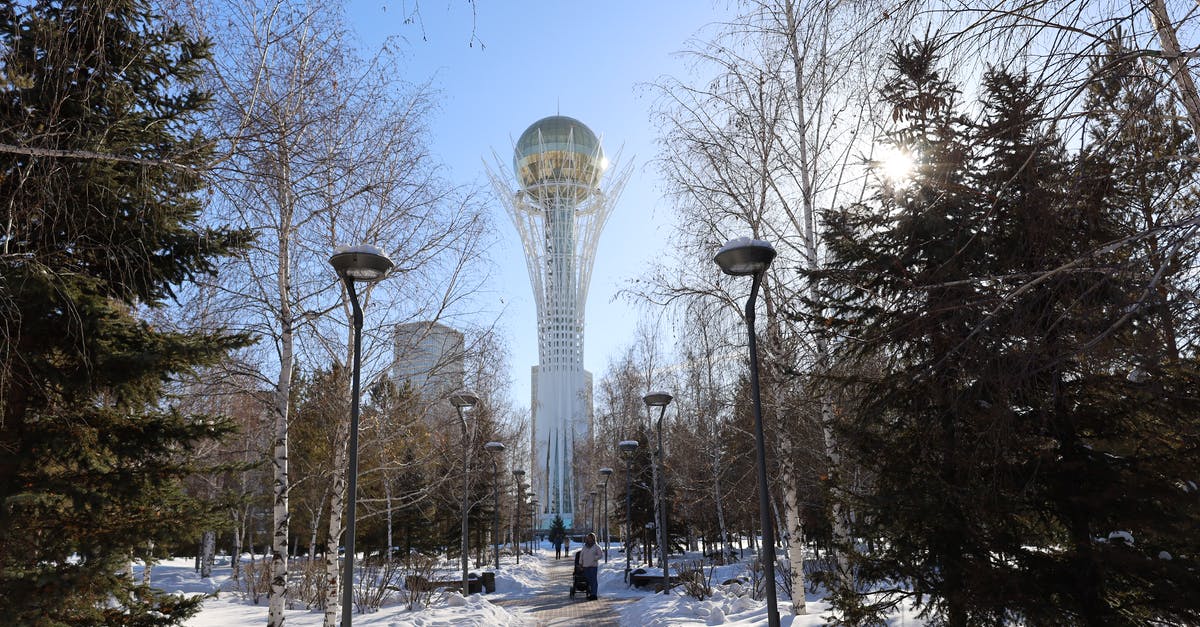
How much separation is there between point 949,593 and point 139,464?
6.69 metres

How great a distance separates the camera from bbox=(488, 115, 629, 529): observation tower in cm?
5500

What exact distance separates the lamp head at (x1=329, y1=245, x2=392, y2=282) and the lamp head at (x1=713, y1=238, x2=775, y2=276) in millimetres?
3184

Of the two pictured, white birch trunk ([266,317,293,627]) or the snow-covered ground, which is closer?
white birch trunk ([266,317,293,627])

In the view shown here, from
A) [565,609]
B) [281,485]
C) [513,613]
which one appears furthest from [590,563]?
[281,485]

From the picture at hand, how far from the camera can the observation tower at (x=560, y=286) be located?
180ft

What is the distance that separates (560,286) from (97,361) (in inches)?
2139

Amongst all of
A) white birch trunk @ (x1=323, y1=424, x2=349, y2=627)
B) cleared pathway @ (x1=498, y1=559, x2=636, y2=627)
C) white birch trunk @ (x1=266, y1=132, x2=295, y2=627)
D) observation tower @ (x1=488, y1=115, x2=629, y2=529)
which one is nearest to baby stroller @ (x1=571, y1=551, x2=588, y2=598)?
cleared pathway @ (x1=498, y1=559, x2=636, y2=627)

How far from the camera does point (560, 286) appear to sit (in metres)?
59.6

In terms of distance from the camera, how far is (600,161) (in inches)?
2447

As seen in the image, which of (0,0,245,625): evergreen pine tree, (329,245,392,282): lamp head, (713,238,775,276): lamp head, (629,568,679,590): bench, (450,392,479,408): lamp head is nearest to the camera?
(0,0,245,625): evergreen pine tree

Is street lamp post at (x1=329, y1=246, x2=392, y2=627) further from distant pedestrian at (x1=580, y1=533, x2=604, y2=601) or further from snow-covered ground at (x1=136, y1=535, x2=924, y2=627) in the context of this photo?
distant pedestrian at (x1=580, y1=533, x2=604, y2=601)

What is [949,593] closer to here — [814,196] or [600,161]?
[814,196]

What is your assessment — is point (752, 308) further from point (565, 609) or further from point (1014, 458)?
point (565, 609)

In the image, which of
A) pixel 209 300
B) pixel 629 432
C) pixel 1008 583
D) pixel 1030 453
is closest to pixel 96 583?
pixel 209 300
